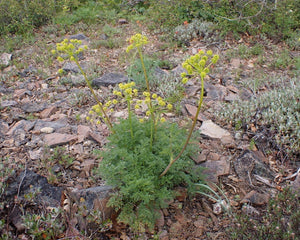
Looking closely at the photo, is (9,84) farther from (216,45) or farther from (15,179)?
(216,45)

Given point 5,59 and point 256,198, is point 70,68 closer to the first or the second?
point 5,59

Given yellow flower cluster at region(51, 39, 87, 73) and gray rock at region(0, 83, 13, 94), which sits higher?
yellow flower cluster at region(51, 39, 87, 73)

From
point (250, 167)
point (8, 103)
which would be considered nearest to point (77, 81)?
point (8, 103)

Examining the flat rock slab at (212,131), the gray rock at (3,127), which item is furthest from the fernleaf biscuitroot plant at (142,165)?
the gray rock at (3,127)

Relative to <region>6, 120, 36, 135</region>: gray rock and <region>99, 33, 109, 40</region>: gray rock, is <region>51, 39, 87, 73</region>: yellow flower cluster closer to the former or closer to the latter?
<region>6, 120, 36, 135</region>: gray rock

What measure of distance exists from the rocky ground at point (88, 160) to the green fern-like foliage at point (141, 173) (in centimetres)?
19

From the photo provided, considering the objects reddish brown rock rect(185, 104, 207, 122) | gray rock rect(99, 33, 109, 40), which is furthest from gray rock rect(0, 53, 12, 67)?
reddish brown rock rect(185, 104, 207, 122)

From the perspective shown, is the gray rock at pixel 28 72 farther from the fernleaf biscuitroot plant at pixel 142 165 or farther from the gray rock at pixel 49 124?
the fernleaf biscuitroot plant at pixel 142 165

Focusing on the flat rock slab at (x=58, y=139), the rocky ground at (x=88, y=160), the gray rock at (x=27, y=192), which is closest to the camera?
the gray rock at (x=27, y=192)

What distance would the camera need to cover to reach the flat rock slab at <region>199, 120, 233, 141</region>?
3.58 metres

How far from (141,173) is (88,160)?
1.01 meters

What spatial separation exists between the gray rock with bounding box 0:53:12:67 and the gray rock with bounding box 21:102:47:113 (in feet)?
6.60

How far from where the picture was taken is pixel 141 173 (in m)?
2.41

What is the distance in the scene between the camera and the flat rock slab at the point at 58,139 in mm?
3377
